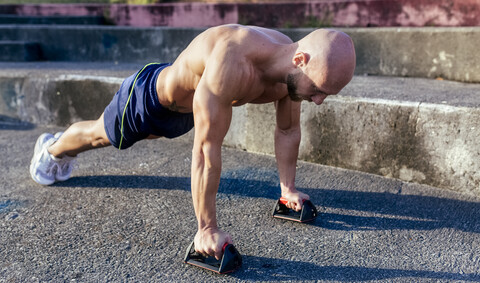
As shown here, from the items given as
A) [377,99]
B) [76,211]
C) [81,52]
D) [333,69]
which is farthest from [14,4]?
[333,69]

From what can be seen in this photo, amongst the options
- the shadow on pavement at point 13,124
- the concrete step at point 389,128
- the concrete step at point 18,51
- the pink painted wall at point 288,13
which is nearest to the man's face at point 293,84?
the concrete step at point 389,128

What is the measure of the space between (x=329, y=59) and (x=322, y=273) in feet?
2.70

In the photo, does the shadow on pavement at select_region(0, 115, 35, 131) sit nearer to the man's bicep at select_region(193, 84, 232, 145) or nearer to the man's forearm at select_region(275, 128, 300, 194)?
the man's forearm at select_region(275, 128, 300, 194)

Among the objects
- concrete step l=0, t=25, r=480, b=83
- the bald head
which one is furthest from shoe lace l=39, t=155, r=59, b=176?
concrete step l=0, t=25, r=480, b=83

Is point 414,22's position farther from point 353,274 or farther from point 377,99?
point 353,274

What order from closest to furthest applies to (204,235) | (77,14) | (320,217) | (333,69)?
(333,69), (204,235), (320,217), (77,14)

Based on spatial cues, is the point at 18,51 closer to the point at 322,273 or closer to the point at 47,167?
the point at 47,167

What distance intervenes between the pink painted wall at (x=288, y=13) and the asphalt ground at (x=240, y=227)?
75.4 inches

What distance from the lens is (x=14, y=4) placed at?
6223mm

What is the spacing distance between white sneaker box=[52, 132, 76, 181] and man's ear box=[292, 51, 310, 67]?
156cm

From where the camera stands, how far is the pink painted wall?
3.93 meters

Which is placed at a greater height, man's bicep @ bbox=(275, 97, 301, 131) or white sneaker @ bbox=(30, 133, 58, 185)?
man's bicep @ bbox=(275, 97, 301, 131)

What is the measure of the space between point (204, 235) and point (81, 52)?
12.8 feet

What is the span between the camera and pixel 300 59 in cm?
184
